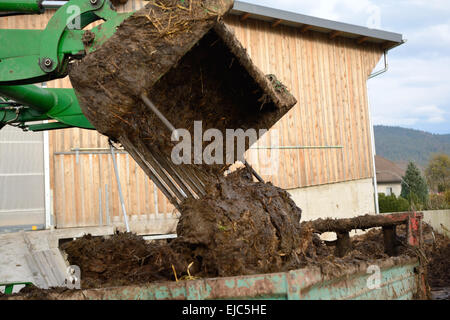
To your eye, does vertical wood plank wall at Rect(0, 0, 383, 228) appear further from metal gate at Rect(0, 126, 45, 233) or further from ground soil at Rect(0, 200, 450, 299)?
ground soil at Rect(0, 200, 450, 299)

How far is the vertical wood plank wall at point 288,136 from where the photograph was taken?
9000 millimetres

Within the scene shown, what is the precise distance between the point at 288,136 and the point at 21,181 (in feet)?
20.6

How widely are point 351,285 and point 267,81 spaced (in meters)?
1.92

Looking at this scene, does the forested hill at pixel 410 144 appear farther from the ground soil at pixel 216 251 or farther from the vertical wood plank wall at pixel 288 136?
the ground soil at pixel 216 251

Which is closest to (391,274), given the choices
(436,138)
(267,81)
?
(267,81)

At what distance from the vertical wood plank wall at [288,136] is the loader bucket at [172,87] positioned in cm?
557

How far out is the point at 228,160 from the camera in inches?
168

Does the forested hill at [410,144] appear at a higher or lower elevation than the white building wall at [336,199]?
higher

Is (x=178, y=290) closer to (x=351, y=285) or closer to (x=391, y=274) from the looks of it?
(x=351, y=285)

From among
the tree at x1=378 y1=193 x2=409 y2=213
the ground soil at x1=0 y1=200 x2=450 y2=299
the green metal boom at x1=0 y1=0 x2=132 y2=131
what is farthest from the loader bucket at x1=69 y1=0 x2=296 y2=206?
the tree at x1=378 y1=193 x2=409 y2=213

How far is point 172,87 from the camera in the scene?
362 centimetres

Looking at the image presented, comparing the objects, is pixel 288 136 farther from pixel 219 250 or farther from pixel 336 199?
pixel 219 250

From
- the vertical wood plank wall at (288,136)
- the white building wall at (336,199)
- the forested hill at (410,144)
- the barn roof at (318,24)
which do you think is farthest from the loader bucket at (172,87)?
the forested hill at (410,144)

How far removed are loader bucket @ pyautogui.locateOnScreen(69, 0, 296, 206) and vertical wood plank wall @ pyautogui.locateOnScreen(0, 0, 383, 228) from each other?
18.3 ft
